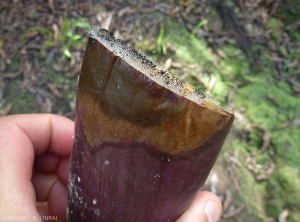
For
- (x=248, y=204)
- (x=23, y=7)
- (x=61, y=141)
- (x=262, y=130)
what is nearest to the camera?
(x=61, y=141)

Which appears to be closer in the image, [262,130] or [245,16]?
[262,130]

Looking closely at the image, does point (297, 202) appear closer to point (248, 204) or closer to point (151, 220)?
point (248, 204)

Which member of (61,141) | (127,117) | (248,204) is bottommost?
(248,204)

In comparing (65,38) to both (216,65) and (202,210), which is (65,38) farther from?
(202,210)

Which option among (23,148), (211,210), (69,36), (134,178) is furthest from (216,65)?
(134,178)

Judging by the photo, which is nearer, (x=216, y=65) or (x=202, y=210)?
(x=202, y=210)

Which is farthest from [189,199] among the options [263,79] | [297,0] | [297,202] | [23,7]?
[297,0]
